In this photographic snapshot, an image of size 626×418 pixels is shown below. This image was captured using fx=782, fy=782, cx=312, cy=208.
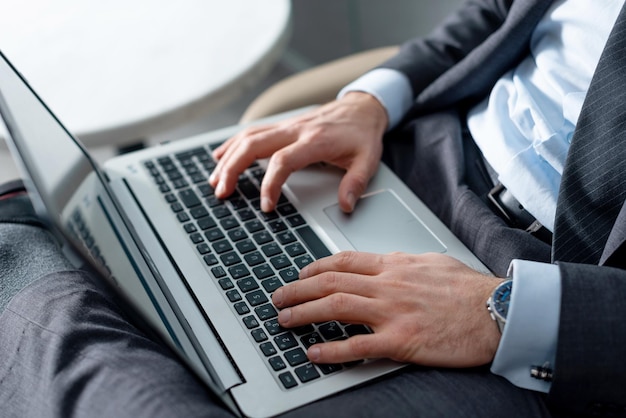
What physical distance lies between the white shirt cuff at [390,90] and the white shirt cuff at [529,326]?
461mm

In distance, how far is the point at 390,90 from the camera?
122cm

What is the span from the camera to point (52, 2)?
5.32 ft

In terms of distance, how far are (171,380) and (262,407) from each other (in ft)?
0.31

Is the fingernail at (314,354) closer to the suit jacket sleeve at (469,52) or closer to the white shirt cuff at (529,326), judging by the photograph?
the white shirt cuff at (529,326)

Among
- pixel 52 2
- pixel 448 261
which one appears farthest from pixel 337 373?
pixel 52 2

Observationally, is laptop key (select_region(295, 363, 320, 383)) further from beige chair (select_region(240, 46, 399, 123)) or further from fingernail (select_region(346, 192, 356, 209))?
beige chair (select_region(240, 46, 399, 123))

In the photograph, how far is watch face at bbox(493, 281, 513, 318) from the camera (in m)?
0.83

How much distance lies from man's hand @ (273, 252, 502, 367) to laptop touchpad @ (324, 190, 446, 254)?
0.08 metres

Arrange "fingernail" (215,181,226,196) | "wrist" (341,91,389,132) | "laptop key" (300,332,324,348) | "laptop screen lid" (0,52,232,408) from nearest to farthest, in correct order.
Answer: "laptop screen lid" (0,52,232,408), "laptop key" (300,332,324,348), "fingernail" (215,181,226,196), "wrist" (341,91,389,132)

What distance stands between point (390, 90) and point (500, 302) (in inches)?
18.9

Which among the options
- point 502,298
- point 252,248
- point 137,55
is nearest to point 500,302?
point 502,298

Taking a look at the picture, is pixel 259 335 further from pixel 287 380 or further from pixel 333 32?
pixel 333 32

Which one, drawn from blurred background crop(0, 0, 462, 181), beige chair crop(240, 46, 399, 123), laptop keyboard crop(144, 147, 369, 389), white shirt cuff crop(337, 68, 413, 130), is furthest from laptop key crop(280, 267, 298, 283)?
blurred background crop(0, 0, 462, 181)

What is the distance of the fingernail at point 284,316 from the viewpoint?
85cm
